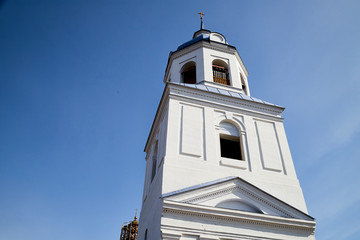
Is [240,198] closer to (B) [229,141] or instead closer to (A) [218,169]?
(A) [218,169]

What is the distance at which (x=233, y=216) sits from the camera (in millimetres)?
10469

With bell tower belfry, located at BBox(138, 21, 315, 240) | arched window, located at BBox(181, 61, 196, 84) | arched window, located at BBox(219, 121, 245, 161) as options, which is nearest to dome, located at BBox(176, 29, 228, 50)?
arched window, located at BBox(181, 61, 196, 84)

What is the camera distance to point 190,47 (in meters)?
18.5

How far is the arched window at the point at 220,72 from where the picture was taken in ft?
56.2

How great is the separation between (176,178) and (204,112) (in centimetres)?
400

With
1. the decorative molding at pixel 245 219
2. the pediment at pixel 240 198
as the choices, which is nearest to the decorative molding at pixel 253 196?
the pediment at pixel 240 198

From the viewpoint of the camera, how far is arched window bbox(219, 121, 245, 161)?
14.0 meters

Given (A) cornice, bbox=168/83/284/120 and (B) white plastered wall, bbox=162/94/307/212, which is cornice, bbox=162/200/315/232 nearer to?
(B) white plastered wall, bbox=162/94/307/212

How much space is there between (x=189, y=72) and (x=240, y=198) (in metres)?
9.16

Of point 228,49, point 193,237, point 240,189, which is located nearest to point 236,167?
point 240,189

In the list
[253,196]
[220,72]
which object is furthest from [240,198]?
[220,72]

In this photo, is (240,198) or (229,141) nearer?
(240,198)

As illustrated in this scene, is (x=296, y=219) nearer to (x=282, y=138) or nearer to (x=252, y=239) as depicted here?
(x=252, y=239)

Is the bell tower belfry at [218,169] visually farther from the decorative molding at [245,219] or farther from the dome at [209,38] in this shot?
the dome at [209,38]
